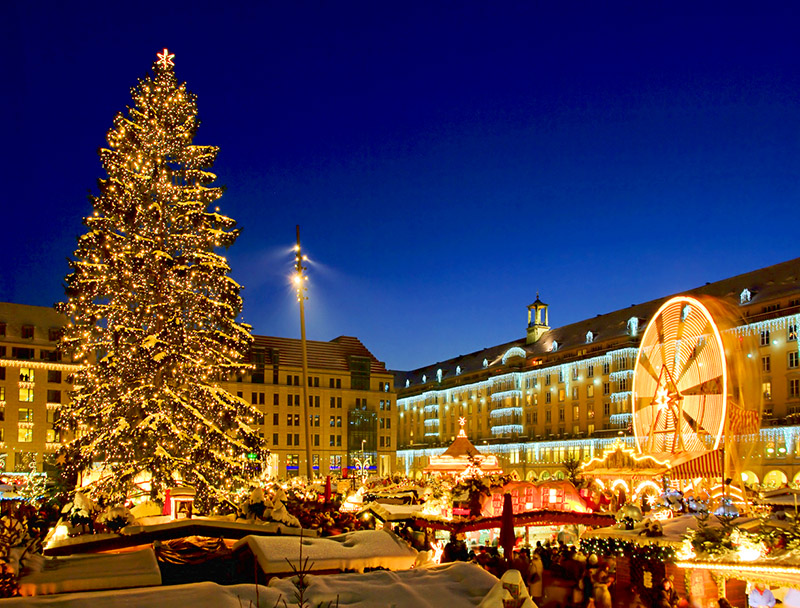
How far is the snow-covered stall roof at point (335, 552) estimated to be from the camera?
9129 millimetres

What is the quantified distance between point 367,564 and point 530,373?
271 feet

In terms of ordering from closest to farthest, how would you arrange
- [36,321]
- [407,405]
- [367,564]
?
[367,564], [36,321], [407,405]

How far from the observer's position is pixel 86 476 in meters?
20.8

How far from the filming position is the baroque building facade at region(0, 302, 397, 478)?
242 feet

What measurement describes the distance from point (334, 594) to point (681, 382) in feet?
87.0

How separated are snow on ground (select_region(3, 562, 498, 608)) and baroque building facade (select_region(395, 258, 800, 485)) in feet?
134

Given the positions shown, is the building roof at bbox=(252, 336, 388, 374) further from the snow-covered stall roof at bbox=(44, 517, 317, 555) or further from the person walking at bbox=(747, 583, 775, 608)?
the person walking at bbox=(747, 583, 775, 608)

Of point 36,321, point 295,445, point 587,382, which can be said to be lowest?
point 295,445

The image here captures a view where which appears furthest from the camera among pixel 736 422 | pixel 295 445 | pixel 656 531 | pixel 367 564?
pixel 295 445

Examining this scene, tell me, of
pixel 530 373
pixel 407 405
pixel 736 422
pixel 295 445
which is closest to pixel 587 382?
pixel 530 373

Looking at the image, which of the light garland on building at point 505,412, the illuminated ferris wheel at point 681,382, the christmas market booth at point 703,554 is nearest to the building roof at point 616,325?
the light garland on building at point 505,412

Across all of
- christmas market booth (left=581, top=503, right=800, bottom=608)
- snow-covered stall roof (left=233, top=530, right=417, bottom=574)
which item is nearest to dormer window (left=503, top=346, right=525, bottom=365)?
christmas market booth (left=581, top=503, right=800, bottom=608)

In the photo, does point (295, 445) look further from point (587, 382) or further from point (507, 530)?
point (507, 530)

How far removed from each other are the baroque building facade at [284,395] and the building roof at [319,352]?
0.13 m
